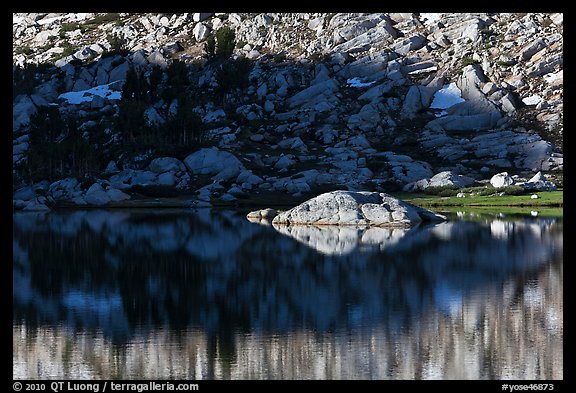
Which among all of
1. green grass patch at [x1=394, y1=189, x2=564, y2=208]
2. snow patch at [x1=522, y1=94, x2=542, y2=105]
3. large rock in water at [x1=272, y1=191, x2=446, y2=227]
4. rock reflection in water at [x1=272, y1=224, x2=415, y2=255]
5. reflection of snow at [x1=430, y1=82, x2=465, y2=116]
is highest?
reflection of snow at [x1=430, y1=82, x2=465, y2=116]

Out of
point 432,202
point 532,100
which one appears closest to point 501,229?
point 432,202

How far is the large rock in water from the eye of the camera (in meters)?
94.5


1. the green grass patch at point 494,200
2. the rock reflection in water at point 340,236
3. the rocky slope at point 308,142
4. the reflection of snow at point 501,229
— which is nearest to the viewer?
the rock reflection in water at point 340,236

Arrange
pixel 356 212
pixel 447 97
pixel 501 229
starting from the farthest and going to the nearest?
pixel 447 97
pixel 356 212
pixel 501 229

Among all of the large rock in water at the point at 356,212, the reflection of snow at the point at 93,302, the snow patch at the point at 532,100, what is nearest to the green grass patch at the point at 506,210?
the large rock in water at the point at 356,212

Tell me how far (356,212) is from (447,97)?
355ft

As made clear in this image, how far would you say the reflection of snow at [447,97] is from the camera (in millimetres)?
191875

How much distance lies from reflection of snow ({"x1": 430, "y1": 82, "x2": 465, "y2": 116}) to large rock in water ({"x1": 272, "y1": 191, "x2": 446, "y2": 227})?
9780cm

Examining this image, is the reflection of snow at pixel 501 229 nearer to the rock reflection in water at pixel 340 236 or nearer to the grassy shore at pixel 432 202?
the rock reflection in water at pixel 340 236

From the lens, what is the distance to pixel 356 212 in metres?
95.3

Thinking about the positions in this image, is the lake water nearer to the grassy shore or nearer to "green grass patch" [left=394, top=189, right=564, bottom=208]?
the grassy shore

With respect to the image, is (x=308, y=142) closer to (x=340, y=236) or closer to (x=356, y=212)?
(x=356, y=212)

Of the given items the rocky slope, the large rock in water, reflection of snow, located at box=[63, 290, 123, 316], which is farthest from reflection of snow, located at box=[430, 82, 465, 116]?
reflection of snow, located at box=[63, 290, 123, 316]

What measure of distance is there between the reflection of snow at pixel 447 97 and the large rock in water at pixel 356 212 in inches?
3850
